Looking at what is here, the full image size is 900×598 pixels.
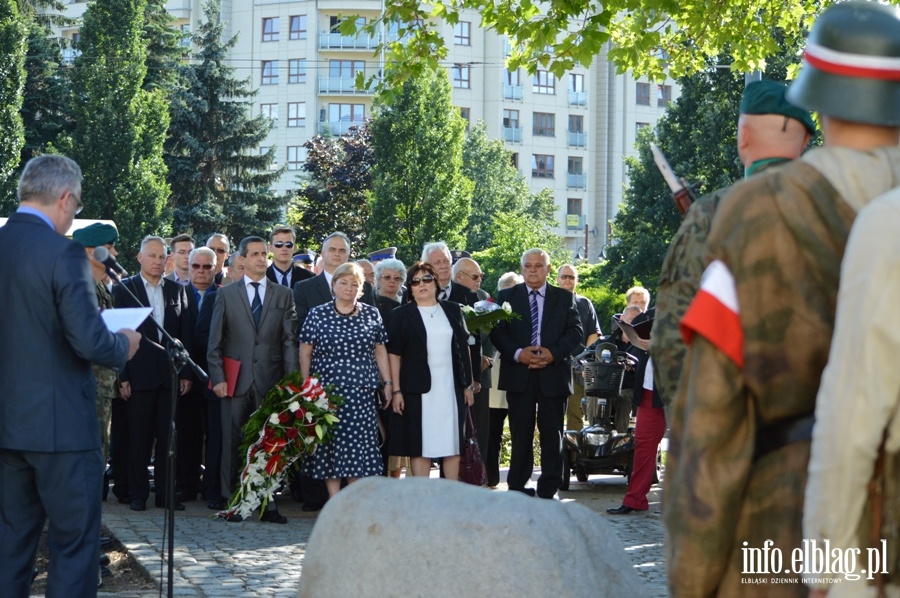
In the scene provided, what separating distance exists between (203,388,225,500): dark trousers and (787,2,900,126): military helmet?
32.5ft

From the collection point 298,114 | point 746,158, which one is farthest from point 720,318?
point 298,114

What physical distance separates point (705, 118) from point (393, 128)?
13.5 meters

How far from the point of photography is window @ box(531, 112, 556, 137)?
8825 cm

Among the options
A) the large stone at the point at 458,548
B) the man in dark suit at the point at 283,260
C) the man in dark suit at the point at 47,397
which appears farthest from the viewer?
the man in dark suit at the point at 283,260

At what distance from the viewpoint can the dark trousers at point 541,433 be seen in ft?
41.6

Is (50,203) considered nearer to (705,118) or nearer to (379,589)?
(379,589)

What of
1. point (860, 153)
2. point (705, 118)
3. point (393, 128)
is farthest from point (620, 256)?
point (860, 153)

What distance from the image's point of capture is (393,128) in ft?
182

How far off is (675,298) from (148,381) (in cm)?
883

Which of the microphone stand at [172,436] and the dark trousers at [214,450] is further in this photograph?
the dark trousers at [214,450]

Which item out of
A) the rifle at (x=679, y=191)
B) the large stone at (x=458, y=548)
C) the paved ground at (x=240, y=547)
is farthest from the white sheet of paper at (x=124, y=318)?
the rifle at (x=679, y=191)

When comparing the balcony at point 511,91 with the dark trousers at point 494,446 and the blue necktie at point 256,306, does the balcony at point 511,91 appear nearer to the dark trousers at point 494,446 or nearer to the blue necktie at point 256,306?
the dark trousers at point 494,446

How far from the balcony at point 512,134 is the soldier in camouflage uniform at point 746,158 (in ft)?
271

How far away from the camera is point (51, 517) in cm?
620
